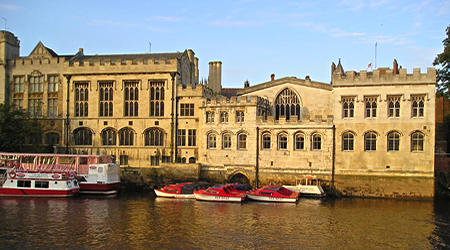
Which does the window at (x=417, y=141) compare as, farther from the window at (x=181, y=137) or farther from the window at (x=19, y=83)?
the window at (x=19, y=83)

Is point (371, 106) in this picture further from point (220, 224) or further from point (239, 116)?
point (220, 224)

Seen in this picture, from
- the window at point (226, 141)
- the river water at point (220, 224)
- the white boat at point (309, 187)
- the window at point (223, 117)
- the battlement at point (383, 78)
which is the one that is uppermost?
the battlement at point (383, 78)

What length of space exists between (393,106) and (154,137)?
2775 cm

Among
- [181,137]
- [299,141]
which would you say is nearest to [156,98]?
[181,137]

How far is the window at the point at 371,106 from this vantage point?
1719 inches

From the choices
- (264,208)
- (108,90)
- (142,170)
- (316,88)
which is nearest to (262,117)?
(316,88)

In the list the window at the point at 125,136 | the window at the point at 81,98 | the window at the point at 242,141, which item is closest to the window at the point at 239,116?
the window at the point at 242,141

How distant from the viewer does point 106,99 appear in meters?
52.9

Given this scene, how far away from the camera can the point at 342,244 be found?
2673 centimetres

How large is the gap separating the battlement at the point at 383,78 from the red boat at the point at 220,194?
621 inches

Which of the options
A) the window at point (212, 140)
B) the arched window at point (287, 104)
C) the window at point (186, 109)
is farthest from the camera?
the arched window at point (287, 104)

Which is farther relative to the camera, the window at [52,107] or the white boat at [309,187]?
the window at [52,107]

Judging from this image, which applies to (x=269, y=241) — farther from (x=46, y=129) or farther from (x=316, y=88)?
(x=46, y=129)

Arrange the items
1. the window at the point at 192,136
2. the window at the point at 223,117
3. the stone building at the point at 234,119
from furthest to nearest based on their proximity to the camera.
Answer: the window at the point at 192,136 < the window at the point at 223,117 < the stone building at the point at 234,119
